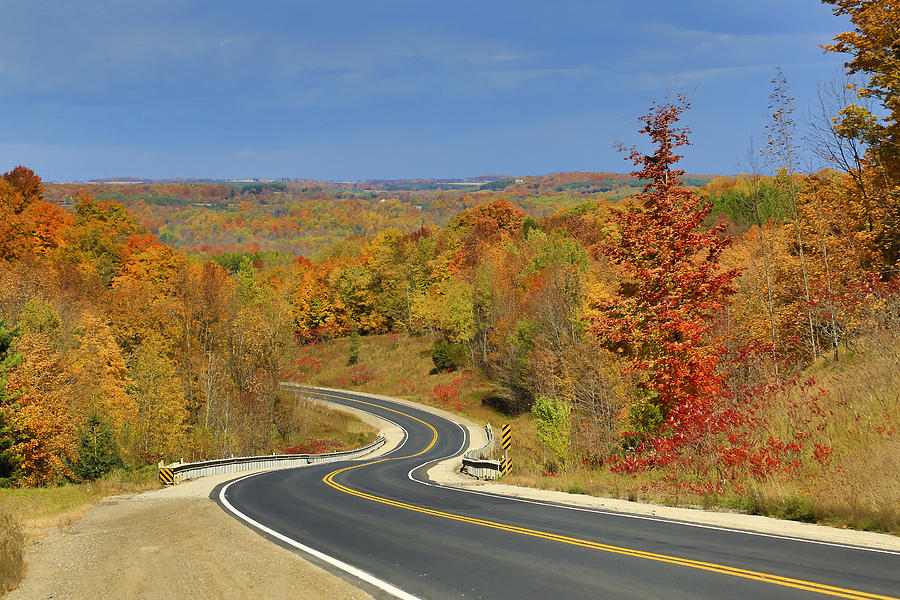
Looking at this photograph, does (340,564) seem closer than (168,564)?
Yes

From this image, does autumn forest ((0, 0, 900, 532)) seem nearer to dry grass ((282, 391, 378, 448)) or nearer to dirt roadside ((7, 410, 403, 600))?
dry grass ((282, 391, 378, 448))

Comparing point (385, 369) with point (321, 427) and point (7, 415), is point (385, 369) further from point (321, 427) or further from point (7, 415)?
point (7, 415)

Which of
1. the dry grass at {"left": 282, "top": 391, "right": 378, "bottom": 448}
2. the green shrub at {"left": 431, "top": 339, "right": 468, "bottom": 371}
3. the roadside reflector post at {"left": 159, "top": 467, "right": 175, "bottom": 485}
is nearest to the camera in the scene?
the roadside reflector post at {"left": 159, "top": 467, "right": 175, "bottom": 485}

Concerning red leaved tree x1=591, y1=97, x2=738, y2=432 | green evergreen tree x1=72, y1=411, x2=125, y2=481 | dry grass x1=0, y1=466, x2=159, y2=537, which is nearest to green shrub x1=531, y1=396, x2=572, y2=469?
red leaved tree x1=591, y1=97, x2=738, y2=432

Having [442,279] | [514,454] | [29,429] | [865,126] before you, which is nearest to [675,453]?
[865,126]

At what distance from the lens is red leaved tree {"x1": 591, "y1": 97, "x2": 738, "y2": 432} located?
1942cm

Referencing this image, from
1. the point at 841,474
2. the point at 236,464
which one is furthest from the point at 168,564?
the point at 236,464

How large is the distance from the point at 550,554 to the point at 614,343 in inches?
483

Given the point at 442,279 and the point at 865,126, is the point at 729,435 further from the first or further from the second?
the point at 442,279

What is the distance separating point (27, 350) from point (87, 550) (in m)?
29.9

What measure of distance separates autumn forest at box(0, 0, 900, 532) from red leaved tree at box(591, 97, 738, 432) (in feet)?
0.25

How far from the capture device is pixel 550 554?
945 centimetres

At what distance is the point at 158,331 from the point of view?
6184 centimetres

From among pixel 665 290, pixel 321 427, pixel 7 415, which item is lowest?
pixel 321 427
